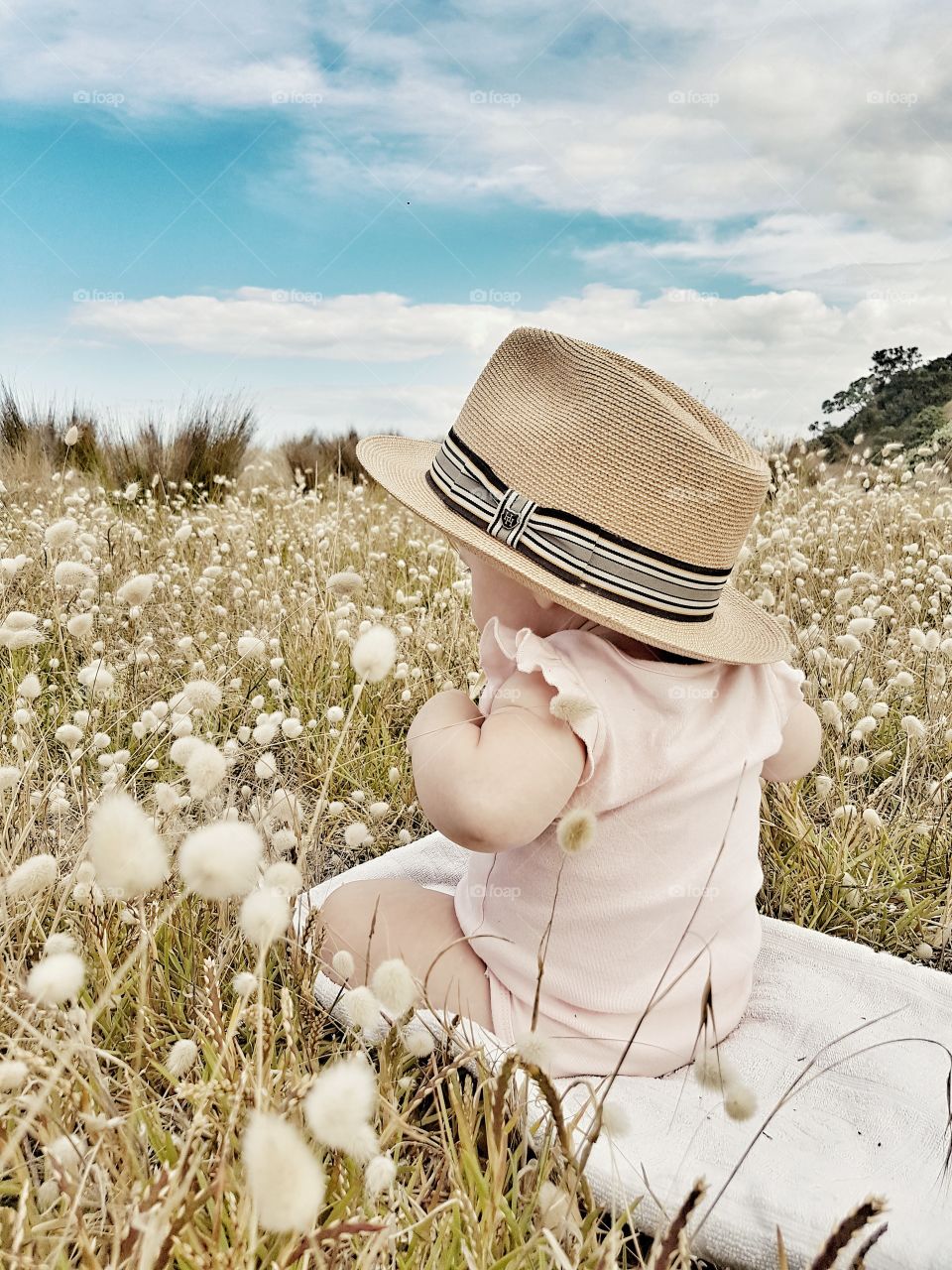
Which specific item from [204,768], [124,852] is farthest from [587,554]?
[124,852]

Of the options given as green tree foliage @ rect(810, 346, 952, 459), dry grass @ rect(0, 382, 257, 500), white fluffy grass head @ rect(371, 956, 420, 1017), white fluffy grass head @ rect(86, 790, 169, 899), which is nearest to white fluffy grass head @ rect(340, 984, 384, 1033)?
white fluffy grass head @ rect(371, 956, 420, 1017)

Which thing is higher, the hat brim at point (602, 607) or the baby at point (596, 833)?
the hat brim at point (602, 607)

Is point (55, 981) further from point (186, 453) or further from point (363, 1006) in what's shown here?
point (186, 453)

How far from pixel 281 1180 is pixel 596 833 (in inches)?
40.4

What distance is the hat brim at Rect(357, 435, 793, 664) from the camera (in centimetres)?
176

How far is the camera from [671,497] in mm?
1833

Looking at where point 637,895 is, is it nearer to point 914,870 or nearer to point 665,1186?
point 665,1186

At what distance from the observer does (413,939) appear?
2150mm

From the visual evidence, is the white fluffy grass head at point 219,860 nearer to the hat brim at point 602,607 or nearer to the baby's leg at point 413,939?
the hat brim at point 602,607

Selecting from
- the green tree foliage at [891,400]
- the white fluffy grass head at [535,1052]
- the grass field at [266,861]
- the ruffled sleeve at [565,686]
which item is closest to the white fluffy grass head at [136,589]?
the grass field at [266,861]

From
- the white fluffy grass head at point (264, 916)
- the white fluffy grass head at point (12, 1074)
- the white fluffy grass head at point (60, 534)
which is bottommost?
the white fluffy grass head at point (12, 1074)

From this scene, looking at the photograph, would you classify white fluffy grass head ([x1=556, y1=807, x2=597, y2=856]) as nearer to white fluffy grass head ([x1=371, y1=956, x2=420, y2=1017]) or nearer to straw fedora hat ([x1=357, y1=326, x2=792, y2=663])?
white fluffy grass head ([x1=371, y1=956, x2=420, y2=1017])

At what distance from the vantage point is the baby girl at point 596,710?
171cm

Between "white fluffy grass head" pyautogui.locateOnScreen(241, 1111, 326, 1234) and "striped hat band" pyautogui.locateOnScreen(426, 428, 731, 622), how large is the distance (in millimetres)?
1095
